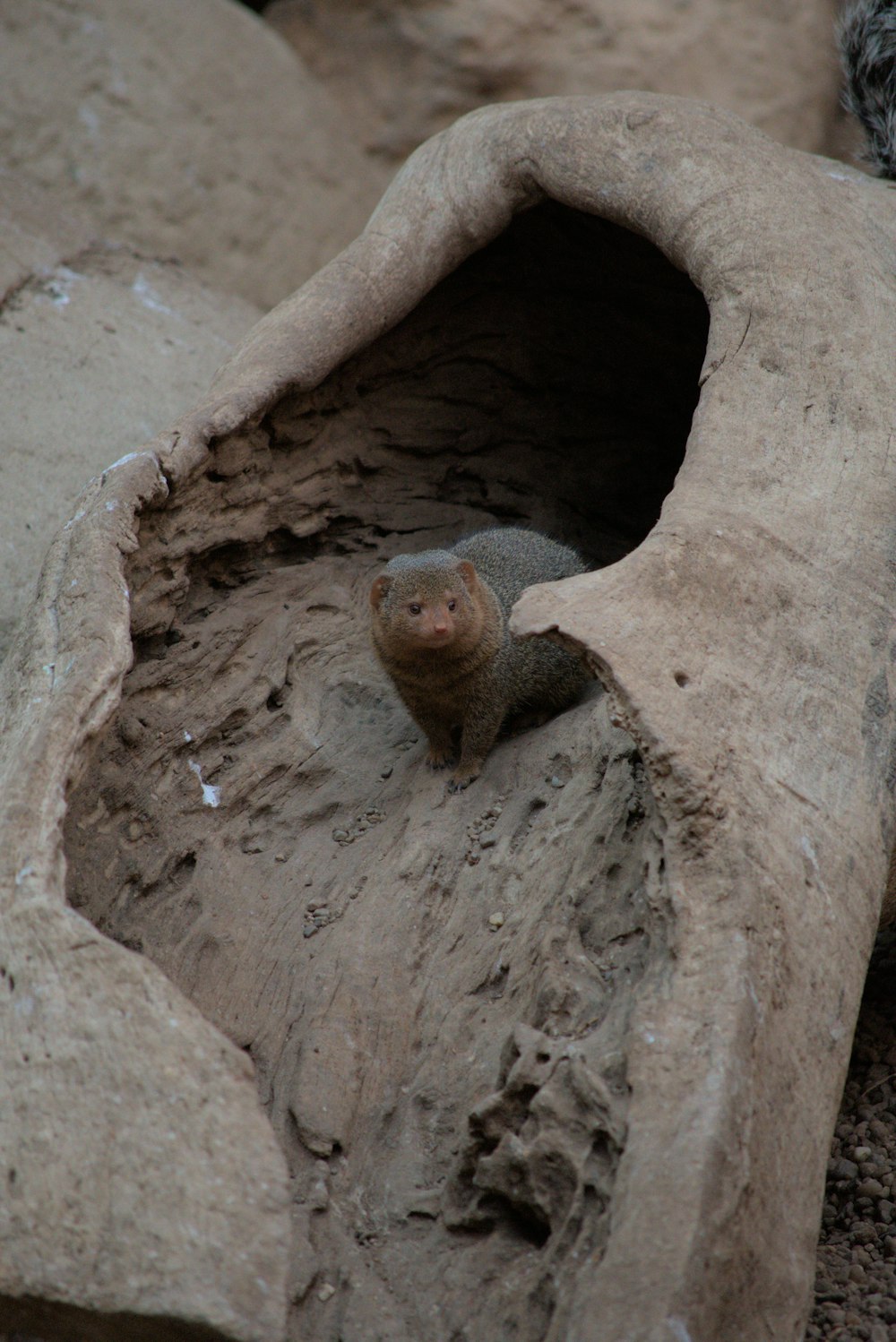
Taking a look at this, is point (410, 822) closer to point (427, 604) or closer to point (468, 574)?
point (427, 604)

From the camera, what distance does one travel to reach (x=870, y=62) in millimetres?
5250

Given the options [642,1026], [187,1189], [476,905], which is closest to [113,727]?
[476,905]

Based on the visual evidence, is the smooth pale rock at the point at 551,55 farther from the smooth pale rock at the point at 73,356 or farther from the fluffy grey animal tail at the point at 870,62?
the fluffy grey animal tail at the point at 870,62

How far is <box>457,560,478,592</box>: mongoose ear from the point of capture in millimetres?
4164

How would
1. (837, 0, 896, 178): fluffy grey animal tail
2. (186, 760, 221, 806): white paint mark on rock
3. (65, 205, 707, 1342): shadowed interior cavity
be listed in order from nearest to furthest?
(65, 205, 707, 1342): shadowed interior cavity < (186, 760, 221, 806): white paint mark on rock < (837, 0, 896, 178): fluffy grey animal tail

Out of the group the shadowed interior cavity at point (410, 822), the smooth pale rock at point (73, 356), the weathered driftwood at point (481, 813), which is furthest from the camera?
the smooth pale rock at point (73, 356)

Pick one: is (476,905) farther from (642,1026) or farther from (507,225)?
(507,225)

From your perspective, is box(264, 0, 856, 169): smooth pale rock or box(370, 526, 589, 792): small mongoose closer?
box(370, 526, 589, 792): small mongoose

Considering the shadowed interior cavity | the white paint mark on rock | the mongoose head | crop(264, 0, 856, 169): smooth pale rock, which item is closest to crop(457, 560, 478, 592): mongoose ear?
the mongoose head

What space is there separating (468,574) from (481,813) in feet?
2.84

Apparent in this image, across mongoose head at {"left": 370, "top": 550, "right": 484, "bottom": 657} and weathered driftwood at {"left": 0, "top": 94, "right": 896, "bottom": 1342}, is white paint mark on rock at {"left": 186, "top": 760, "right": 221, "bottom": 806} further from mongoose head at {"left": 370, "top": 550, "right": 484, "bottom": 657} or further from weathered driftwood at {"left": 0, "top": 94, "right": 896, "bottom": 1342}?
mongoose head at {"left": 370, "top": 550, "right": 484, "bottom": 657}

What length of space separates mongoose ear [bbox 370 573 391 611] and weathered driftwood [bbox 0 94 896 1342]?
48 cm

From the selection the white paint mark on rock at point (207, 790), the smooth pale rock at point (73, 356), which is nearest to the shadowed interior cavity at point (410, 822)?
the white paint mark on rock at point (207, 790)

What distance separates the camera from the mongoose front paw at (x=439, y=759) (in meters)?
4.31
